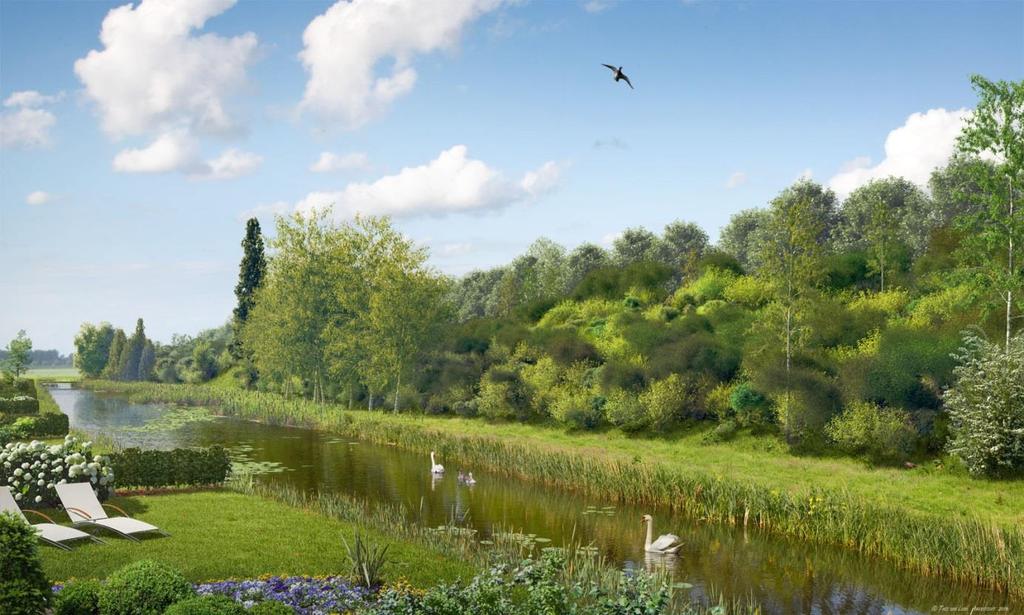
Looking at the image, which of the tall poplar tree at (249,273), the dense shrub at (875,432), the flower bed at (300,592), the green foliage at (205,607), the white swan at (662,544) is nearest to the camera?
the green foliage at (205,607)

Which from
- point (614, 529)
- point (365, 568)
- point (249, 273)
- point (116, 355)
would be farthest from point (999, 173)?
point (116, 355)

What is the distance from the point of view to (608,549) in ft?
58.9

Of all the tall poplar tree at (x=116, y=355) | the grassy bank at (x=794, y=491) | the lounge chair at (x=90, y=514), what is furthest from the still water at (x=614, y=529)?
the tall poplar tree at (x=116, y=355)

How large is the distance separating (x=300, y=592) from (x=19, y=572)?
4111 millimetres

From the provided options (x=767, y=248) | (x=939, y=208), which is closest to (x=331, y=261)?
(x=767, y=248)

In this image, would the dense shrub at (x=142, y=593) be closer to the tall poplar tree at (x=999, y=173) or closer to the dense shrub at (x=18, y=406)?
the tall poplar tree at (x=999, y=173)

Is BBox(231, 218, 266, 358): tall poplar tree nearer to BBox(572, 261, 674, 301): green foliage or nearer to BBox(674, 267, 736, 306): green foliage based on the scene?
BBox(572, 261, 674, 301): green foliage

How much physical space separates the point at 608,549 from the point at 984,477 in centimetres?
1329

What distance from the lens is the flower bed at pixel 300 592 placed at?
11.5 metres

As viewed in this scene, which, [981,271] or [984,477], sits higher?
[981,271]

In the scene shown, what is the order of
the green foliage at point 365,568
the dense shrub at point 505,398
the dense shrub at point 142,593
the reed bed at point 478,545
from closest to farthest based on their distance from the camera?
the dense shrub at point 142,593 → the green foliage at point 365,568 → the reed bed at point 478,545 → the dense shrub at point 505,398

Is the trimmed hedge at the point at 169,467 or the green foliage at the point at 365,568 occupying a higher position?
the trimmed hedge at the point at 169,467

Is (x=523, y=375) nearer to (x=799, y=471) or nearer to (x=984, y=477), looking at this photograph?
(x=799, y=471)

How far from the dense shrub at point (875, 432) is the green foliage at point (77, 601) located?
23.5 metres
